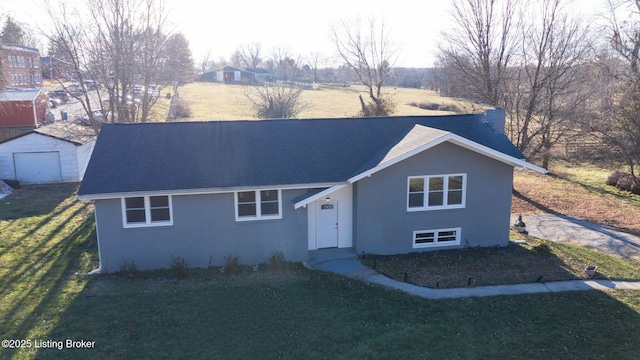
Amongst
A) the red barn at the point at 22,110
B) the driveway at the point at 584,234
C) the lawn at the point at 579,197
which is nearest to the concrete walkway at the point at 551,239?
the driveway at the point at 584,234

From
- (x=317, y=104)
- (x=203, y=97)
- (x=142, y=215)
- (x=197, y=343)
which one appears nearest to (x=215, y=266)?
(x=142, y=215)

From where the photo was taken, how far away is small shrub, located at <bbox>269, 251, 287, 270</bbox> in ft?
49.1

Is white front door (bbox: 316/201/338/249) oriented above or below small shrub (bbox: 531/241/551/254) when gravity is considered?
above

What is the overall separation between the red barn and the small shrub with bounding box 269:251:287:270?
99.4 ft

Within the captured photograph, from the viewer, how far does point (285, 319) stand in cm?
1151

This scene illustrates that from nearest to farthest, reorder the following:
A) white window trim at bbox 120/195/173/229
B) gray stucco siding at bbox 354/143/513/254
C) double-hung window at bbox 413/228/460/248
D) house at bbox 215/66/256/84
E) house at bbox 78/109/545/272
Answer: white window trim at bbox 120/195/173/229 < house at bbox 78/109/545/272 < gray stucco siding at bbox 354/143/513/254 < double-hung window at bbox 413/228/460/248 < house at bbox 215/66/256/84

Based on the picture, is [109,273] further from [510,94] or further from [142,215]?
[510,94]

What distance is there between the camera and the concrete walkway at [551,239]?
13.3 metres

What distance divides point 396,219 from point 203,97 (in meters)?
53.0

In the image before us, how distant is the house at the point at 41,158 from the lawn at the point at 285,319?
1372 cm

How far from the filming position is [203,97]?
63.6m

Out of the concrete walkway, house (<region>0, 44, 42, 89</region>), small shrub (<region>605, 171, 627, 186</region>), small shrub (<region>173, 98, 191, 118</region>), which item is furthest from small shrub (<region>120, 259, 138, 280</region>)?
house (<region>0, 44, 42, 89</region>)

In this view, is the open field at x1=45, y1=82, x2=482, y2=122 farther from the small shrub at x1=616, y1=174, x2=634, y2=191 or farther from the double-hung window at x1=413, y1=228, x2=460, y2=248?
the double-hung window at x1=413, y1=228, x2=460, y2=248

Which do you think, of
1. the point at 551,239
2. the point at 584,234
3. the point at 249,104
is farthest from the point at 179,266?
the point at 249,104
